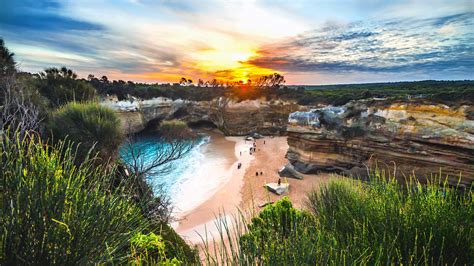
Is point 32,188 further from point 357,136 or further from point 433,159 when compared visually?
point 357,136

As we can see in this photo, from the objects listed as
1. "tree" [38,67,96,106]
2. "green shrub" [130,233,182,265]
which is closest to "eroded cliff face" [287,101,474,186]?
"green shrub" [130,233,182,265]

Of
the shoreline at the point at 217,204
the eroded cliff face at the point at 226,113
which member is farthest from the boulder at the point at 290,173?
the eroded cliff face at the point at 226,113

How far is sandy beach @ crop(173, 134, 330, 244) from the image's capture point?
54.8ft

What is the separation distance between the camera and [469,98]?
16.7 meters

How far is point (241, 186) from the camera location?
77.3ft

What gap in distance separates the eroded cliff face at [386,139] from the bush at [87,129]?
53.0 ft

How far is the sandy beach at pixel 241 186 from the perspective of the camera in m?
16.7

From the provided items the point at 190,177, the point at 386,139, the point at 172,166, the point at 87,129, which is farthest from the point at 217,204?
the point at 386,139

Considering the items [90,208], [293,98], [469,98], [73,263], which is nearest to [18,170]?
[90,208]

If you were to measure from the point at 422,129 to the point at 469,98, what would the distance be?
3378mm

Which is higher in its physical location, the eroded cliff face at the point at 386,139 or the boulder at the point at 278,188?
the eroded cliff face at the point at 386,139

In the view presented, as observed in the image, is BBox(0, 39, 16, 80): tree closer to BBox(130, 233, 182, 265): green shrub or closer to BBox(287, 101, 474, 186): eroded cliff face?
BBox(130, 233, 182, 265): green shrub

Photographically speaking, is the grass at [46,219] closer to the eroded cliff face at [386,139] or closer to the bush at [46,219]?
the bush at [46,219]

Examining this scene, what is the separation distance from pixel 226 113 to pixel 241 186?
1285 inches
